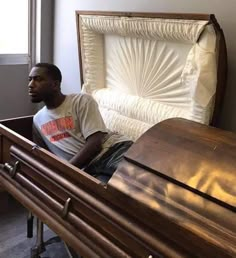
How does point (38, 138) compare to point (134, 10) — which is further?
point (134, 10)

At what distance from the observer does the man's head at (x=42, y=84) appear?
1605 millimetres

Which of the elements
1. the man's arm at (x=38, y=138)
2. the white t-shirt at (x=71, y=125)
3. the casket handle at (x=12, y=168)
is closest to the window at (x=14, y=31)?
the man's arm at (x=38, y=138)

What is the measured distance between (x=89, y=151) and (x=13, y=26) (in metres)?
1.39

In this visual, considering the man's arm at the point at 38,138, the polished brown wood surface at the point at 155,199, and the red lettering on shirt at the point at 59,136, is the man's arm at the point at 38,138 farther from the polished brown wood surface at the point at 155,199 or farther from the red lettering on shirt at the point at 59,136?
the polished brown wood surface at the point at 155,199

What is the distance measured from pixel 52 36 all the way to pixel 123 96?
0.91 m

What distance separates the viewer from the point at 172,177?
91 centimetres

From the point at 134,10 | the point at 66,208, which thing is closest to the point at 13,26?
the point at 134,10

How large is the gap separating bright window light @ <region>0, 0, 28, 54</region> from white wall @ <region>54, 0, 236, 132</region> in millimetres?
234

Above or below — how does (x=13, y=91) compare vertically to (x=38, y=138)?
above

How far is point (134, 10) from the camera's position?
1860 millimetres

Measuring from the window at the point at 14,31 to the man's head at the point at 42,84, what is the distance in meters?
0.89

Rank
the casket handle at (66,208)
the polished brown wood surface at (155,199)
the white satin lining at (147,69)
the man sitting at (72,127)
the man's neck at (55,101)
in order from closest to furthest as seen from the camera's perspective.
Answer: the polished brown wood surface at (155,199) → the casket handle at (66,208) → the white satin lining at (147,69) → the man sitting at (72,127) → the man's neck at (55,101)

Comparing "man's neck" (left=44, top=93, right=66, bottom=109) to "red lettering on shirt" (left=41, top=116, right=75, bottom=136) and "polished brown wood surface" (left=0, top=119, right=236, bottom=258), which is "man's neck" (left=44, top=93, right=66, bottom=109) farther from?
"polished brown wood surface" (left=0, top=119, right=236, bottom=258)

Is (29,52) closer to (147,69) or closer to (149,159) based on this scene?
(147,69)
